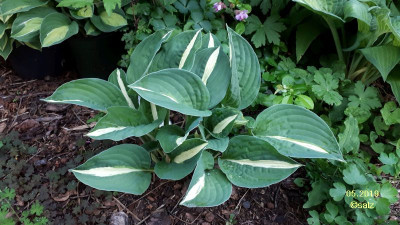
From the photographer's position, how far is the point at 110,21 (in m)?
2.00

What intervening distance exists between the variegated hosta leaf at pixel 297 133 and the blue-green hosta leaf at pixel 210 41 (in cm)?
37

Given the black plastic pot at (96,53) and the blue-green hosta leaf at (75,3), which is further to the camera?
the black plastic pot at (96,53)

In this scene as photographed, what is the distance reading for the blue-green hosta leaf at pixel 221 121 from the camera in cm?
140

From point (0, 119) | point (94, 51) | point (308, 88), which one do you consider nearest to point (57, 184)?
point (0, 119)

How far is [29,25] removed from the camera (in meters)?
2.00

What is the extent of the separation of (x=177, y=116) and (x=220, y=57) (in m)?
0.65

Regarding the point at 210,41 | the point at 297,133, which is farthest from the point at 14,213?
the point at 297,133

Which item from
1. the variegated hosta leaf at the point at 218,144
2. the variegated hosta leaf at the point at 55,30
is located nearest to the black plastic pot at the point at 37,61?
the variegated hosta leaf at the point at 55,30

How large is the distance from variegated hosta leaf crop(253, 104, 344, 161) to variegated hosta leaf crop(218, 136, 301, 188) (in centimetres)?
4

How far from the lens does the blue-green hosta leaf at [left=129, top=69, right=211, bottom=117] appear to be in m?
1.26

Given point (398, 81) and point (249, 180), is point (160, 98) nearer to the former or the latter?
point (249, 180)

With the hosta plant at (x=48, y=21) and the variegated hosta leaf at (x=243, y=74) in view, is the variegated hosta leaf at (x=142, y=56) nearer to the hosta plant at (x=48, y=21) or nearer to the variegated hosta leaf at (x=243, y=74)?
the variegated hosta leaf at (x=243, y=74)

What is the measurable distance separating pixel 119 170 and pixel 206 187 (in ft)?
1.18

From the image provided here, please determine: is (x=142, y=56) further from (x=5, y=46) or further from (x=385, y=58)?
(x=385, y=58)
